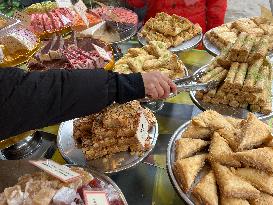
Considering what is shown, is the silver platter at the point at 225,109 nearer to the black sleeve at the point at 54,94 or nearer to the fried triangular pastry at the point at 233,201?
the black sleeve at the point at 54,94

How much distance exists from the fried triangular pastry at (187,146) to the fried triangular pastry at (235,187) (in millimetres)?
227

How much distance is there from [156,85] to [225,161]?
1.74 feet

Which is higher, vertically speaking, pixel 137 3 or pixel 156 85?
pixel 156 85

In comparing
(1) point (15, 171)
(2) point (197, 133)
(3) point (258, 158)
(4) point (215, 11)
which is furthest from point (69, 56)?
(4) point (215, 11)

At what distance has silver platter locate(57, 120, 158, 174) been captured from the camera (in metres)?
1.87

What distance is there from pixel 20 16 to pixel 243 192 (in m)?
2.96

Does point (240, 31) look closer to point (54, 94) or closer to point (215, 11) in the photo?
point (215, 11)

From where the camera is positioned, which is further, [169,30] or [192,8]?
[192,8]

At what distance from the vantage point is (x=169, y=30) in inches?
123

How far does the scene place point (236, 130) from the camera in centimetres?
191

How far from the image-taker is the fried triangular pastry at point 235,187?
Answer: 1.56 m

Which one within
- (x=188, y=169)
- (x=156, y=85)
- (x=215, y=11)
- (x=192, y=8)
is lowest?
(x=215, y=11)

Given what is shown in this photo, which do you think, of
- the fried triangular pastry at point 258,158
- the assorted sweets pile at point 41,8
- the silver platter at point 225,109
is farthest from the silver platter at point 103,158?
the assorted sweets pile at point 41,8

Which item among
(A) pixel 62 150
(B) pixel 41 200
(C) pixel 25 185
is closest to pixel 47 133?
(A) pixel 62 150
